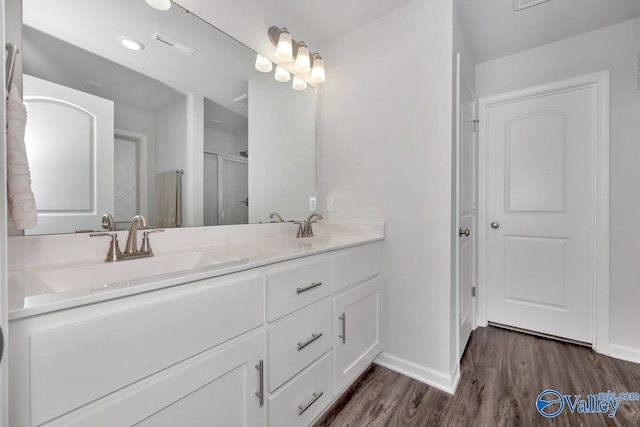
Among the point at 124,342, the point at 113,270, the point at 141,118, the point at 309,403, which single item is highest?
the point at 141,118

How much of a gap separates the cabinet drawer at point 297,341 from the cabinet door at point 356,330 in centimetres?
9

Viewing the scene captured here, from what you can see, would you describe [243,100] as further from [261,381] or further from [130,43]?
[261,381]

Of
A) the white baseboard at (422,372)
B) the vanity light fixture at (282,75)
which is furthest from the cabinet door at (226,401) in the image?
the vanity light fixture at (282,75)

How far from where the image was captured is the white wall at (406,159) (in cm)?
159

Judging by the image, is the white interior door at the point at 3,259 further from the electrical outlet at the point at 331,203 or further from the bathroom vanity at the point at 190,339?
the electrical outlet at the point at 331,203

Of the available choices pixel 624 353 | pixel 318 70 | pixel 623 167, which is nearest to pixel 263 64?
pixel 318 70

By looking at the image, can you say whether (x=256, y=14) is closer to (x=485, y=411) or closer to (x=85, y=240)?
(x=85, y=240)

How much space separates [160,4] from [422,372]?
2410 mm

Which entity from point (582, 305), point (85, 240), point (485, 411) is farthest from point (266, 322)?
point (582, 305)

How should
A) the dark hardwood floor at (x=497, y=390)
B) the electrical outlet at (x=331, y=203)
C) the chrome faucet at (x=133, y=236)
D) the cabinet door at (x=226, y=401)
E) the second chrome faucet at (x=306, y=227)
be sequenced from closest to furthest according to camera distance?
the cabinet door at (x=226, y=401), the chrome faucet at (x=133, y=236), the dark hardwood floor at (x=497, y=390), the second chrome faucet at (x=306, y=227), the electrical outlet at (x=331, y=203)

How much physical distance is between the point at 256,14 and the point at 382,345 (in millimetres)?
2242

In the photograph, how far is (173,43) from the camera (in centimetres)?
130

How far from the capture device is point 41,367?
0.54 metres

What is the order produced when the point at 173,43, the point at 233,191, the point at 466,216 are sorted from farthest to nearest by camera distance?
the point at 466,216, the point at 233,191, the point at 173,43
